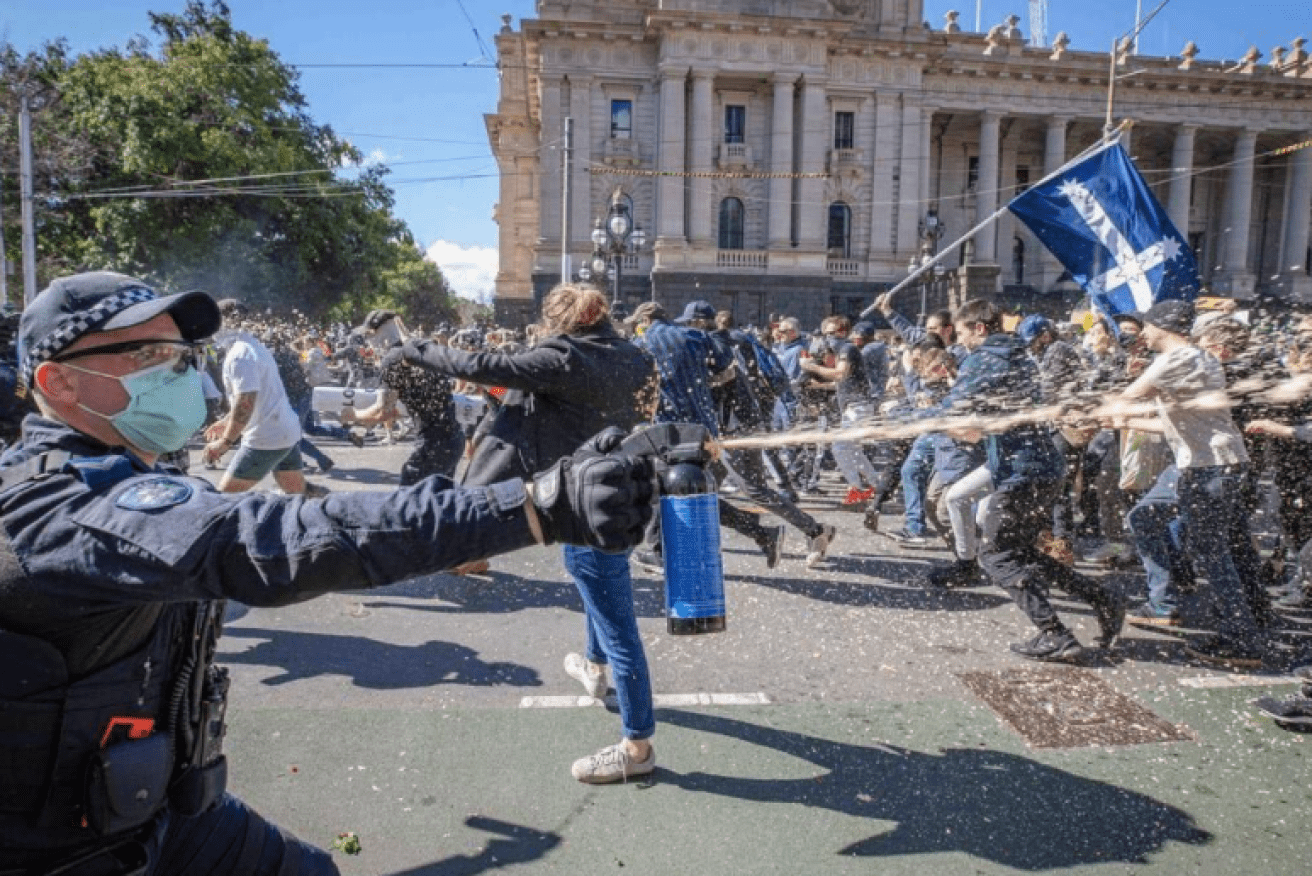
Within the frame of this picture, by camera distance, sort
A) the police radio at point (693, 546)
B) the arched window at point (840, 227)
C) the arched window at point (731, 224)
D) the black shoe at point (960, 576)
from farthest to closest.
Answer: the arched window at point (840, 227)
the arched window at point (731, 224)
the black shoe at point (960, 576)
the police radio at point (693, 546)

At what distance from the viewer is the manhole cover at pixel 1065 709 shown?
3.79 metres

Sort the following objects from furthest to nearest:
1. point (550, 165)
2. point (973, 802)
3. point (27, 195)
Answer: point (550, 165) < point (27, 195) < point (973, 802)

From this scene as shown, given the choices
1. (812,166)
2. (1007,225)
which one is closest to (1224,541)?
(812,166)

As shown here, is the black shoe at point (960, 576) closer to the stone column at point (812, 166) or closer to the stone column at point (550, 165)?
the stone column at point (550, 165)

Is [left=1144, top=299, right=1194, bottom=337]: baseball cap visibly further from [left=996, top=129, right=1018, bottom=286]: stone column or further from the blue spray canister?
[left=996, top=129, right=1018, bottom=286]: stone column

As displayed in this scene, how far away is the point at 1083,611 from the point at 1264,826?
2.82 meters

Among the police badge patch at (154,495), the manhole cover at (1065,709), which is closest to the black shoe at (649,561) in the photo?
the manhole cover at (1065,709)

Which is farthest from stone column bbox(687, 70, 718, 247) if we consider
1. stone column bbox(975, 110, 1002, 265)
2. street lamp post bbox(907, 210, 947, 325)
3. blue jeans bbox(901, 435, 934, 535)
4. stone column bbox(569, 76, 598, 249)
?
blue jeans bbox(901, 435, 934, 535)

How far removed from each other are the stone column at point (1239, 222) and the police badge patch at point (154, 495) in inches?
2212

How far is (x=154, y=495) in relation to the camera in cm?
143

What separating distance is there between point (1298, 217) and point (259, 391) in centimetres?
5881

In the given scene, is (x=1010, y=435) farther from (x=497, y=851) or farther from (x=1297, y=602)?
(x=497, y=851)

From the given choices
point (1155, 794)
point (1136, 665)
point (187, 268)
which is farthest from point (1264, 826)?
point (187, 268)

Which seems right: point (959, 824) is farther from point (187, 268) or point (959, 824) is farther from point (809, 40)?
point (809, 40)
